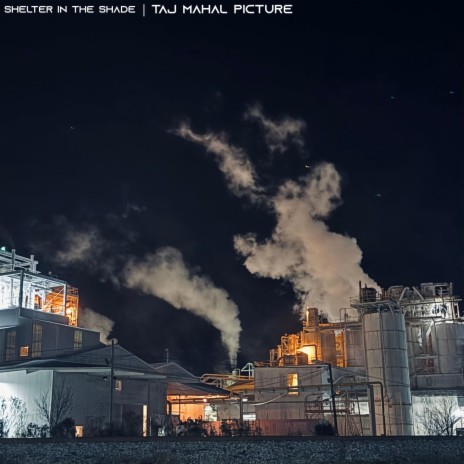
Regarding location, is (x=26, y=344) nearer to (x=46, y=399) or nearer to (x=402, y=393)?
(x=46, y=399)

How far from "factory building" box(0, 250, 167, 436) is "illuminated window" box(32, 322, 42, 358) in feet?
0.23

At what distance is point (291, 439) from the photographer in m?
25.8

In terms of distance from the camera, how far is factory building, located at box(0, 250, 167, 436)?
3747 centimetres

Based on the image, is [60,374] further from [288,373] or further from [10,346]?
[288,373]

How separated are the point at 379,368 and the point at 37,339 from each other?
80.5ft

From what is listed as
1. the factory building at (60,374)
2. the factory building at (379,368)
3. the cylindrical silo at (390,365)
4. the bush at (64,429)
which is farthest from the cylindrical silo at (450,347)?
the bush at (64,429)

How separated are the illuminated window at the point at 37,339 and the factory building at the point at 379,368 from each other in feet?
51.2

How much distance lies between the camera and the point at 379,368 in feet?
162

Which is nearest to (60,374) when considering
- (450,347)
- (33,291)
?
(33,291)

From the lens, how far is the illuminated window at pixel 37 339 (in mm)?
47406

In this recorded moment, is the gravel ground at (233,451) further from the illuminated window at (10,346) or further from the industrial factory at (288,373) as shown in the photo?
the illuminated window at (10,346)

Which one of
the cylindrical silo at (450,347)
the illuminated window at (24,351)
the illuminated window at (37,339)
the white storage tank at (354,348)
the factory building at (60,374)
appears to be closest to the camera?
the factory building at (60,374)

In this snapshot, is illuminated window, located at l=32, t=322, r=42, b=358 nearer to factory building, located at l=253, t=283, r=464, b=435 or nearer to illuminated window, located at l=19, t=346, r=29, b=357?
illuminated window, located at l=19, t=346, r=29, b=357

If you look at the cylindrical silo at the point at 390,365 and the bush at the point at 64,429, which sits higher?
the cylindrical silo at the point at 390,365
